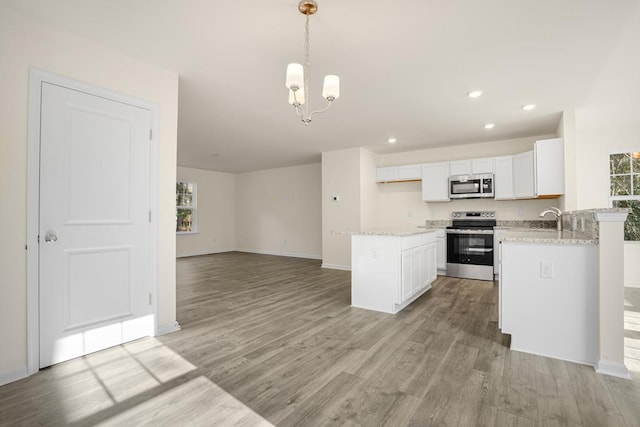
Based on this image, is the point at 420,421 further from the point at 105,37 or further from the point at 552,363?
the point at 105,37

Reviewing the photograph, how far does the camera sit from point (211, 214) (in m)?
9.27

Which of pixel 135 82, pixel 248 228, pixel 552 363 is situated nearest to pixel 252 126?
pixel 135 82

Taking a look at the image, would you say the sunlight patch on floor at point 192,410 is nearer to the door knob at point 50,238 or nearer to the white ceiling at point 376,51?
the door knob at point 50,238

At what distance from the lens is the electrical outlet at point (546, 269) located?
2.47 metres

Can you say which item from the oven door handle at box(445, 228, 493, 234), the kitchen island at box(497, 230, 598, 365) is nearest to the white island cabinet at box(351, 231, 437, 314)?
the kitchen island at box(497, 230, 598, 365)

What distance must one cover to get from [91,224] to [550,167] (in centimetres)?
540

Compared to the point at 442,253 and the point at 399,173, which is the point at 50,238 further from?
the point at 399,173

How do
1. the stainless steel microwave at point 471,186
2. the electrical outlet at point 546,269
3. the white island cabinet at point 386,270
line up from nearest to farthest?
1. the electrical outlet at point 546,269
2. the white island cabinet at point 386,270
3. the stainless steel microwave at point 471,186

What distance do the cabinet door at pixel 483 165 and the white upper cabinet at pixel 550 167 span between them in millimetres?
1079

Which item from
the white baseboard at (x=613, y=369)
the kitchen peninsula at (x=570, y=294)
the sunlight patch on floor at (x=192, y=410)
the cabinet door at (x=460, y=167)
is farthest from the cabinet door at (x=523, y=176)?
the sunlight patch on floor at (x=192, y=410)

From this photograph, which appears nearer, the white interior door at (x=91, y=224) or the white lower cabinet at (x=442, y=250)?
the white interior door at (x=91, y=224)

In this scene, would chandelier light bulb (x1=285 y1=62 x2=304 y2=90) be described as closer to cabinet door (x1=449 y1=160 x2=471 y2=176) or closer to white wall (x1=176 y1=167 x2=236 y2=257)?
cabinet door (x1=449 y1=160 x2=471 y2=176)

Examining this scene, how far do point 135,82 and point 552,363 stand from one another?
13.8 feet

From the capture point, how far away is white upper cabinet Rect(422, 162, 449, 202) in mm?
5895
